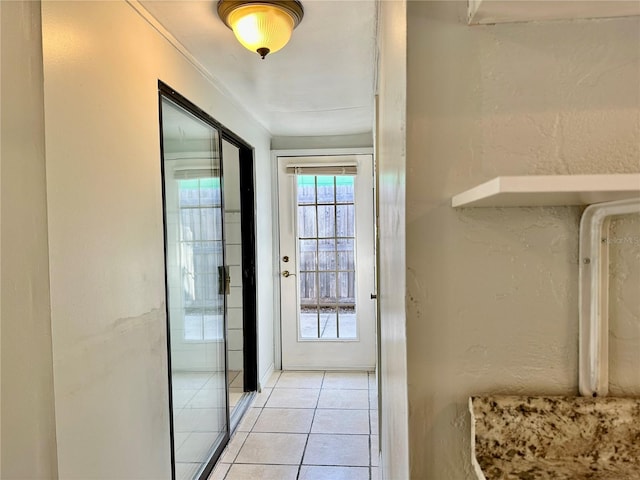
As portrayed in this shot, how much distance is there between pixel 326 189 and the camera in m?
4.00

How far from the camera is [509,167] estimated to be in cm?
74

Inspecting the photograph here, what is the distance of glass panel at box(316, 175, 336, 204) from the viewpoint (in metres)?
3.99

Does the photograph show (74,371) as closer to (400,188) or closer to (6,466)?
(6,466)

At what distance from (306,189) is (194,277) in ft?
6.05

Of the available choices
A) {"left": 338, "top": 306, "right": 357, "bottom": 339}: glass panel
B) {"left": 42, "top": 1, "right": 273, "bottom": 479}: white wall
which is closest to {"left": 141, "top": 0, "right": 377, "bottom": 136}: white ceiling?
{"left": 42, "top": 1, "right": 273, "bottom": 479}: white wall

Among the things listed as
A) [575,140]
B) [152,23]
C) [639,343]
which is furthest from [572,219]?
[152,23]

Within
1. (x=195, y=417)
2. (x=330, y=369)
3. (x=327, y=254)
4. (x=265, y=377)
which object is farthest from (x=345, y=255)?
(x=195, y=417)

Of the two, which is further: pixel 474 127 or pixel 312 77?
pixel 312 77

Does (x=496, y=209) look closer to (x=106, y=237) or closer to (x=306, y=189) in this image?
(x=106, y=237)

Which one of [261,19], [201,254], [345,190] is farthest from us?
[345,190]

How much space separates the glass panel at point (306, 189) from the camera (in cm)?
399

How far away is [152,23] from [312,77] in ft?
3.18

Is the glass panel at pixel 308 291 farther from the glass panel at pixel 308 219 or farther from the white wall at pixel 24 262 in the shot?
the white wall at pixel 24 262

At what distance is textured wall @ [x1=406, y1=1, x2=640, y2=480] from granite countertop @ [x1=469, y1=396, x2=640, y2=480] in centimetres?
4
